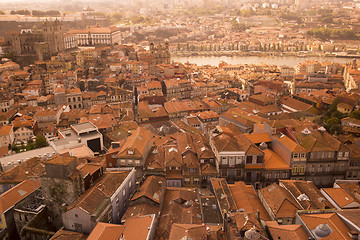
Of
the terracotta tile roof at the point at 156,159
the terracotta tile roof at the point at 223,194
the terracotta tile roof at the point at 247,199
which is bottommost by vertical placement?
the terracotta tile roof at the point at 247,199

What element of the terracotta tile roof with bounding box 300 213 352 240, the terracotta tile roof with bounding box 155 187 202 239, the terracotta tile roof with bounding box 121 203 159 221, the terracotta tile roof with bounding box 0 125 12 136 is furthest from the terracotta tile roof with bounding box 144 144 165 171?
the terracotta tile roof with bounding box 0 125 12 136

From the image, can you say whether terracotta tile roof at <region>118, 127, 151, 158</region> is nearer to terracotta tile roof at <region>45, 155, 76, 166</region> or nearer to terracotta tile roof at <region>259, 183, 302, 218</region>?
terracotta tile roof at <region>45, 155, 76, 166</region>

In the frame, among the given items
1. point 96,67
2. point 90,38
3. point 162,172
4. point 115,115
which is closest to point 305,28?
point 90,38

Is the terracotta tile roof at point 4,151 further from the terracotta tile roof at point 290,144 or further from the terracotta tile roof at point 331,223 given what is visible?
the terracotta tile roof at point 331,223

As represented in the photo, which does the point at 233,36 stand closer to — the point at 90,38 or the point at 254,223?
the point at 90,38

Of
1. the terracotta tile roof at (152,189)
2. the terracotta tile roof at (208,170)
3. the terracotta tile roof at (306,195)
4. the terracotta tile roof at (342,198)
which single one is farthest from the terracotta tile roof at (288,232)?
the terracotta tile roof at (208,170)

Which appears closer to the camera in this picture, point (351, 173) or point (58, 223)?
point (58, 223)
